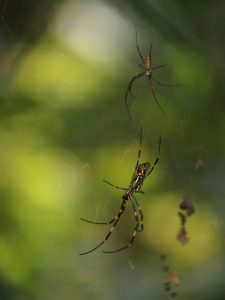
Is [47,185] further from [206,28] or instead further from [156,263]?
[206,28]

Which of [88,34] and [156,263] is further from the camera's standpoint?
[156,263]

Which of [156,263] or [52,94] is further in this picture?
[156,263]

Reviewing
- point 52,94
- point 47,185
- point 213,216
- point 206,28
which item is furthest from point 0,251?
point 206,28

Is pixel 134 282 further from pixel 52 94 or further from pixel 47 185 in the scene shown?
pixel 52 94

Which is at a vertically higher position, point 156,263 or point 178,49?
point 178,49

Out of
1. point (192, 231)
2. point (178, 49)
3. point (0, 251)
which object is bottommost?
point (0, 251)

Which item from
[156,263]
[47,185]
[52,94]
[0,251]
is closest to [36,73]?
[52,94]
